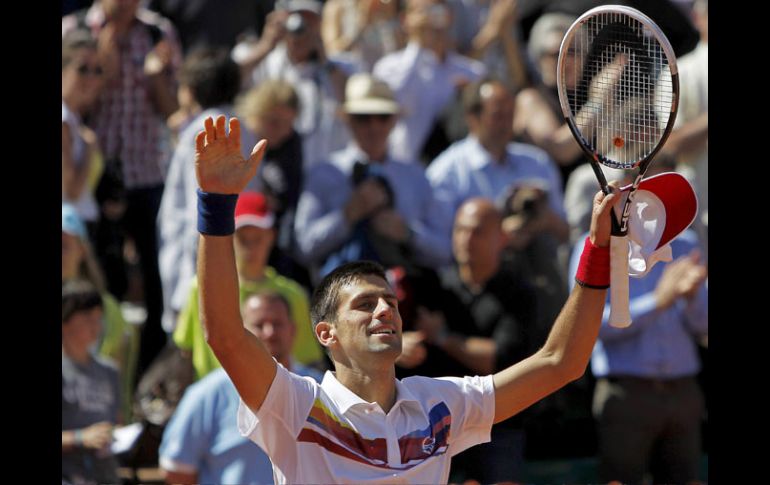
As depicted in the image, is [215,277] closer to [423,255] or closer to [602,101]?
[602,101]

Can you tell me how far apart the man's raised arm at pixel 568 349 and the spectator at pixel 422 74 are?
12.8 ft

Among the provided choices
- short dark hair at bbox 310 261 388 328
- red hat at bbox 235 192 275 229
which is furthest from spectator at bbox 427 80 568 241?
short dark hair at bbox 310 261 388 328

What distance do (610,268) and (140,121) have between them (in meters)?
4.34

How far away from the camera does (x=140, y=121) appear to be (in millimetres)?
7605

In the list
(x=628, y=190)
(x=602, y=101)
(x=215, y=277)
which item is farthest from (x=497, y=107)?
(x=215, y=277)

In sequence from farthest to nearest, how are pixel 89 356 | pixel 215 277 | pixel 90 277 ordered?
pixel 90 277, pixel 89 356, pixel 215 277

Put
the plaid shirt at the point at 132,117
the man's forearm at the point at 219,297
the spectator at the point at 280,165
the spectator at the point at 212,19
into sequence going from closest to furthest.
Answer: the man's forearm at the point at 219,297, the spectator at the point at 280,165, the plaid shirt at the point at 132,117, the spectator at the point at 212,19

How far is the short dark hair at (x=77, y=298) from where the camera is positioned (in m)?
6.16

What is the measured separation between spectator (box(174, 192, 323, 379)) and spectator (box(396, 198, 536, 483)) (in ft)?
1.58

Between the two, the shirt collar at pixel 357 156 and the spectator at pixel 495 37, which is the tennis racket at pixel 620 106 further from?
the spectator at pixel 495 37

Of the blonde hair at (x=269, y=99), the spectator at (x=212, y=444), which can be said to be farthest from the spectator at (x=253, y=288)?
the blonde hair at (x=269, y=99)

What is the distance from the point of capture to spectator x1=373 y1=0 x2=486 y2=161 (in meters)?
7.80

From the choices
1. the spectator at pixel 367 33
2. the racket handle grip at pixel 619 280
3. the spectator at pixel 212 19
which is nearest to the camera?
the racket handle grip at pixel 619 280

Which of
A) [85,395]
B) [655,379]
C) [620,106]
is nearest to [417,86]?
[655,379]
